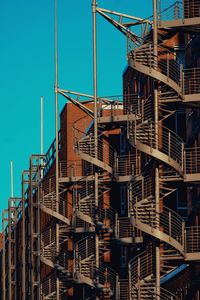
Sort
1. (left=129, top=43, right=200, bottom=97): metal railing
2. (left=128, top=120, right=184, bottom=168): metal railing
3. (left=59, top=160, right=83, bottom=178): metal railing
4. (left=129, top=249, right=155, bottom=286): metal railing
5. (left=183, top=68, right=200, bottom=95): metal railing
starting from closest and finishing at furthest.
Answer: (left=128, top=120, right=184, bottom=168): metal railing, (left=129, top=43, right=200, bottom=97): metal railing, (left=183, top=68, right=200, bottom=95): metal railing, (left=129, top=249, right=155, bottom=286): metal railing, (left=59, top=160, right=83, bottom=178): metal railing

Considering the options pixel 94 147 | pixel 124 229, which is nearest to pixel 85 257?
pixel 124 229

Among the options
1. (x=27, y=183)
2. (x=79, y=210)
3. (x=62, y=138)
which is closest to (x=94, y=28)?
(x=79, y=210)

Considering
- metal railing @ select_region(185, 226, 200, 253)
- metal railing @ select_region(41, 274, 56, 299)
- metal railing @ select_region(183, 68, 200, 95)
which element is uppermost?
metal railing @ select_region(183, 68, 200, 95)

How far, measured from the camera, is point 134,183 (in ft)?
216

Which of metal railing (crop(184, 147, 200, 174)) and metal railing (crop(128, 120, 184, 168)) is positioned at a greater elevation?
metal railing (crop(128, 120, 184, 168))

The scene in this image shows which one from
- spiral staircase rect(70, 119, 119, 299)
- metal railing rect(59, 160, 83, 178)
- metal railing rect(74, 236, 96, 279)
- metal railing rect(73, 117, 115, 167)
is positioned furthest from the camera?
metal railing rect(59, 160, 83, 178)

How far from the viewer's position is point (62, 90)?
92.1 meters

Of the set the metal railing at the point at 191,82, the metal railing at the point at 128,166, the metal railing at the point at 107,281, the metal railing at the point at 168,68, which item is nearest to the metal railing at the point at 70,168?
the metal railing at the point at 128,166

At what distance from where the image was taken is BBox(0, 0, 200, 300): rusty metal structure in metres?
60.4

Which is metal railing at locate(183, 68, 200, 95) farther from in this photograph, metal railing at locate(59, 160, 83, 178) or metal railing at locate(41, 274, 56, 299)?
metal railing at locate(41, 274, 56, 299)

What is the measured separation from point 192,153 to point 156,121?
239 inches

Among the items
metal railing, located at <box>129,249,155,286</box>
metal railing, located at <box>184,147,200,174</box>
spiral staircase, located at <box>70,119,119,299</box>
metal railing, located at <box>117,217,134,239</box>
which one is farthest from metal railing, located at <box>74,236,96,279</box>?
metal railing, located at <box>184,147,200,174</box>

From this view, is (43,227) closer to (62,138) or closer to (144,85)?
(62,138)

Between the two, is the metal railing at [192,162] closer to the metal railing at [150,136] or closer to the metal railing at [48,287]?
the metal railing at [150,136]
